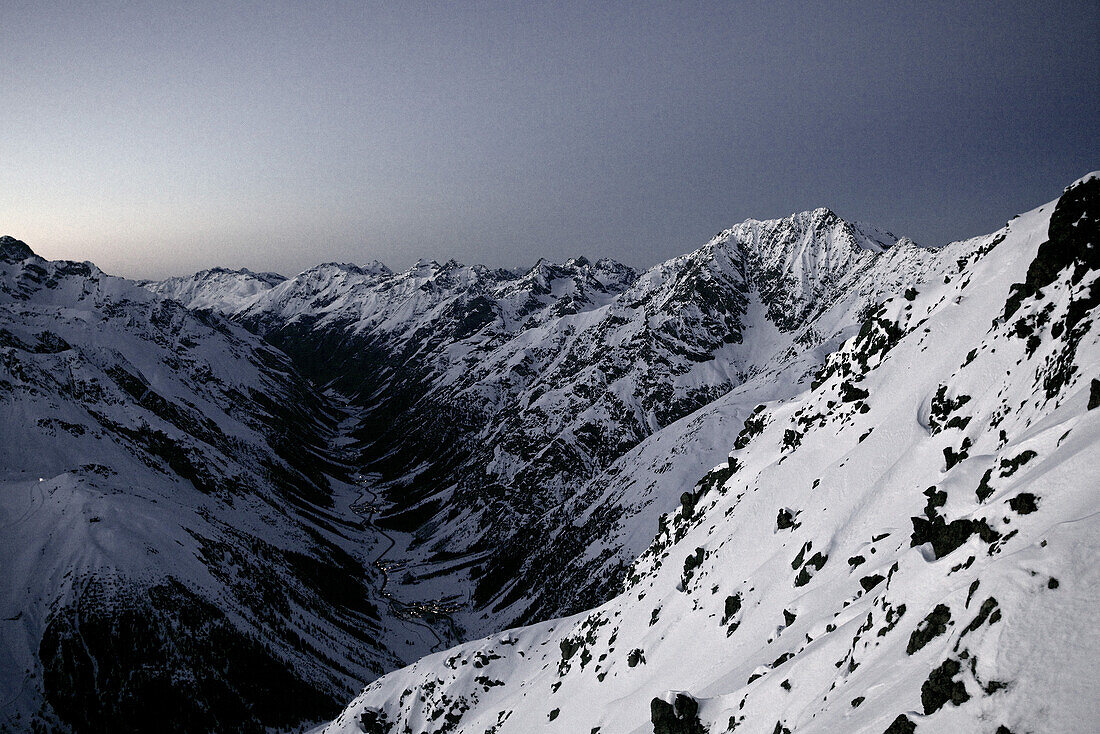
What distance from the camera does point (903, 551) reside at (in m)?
24.1

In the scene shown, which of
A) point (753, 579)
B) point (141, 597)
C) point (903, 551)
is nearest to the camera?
point (903, 551)

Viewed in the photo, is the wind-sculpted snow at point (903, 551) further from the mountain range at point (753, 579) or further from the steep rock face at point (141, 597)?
the steep rock face at point (141, 597)

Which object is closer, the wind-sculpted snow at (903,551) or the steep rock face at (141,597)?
the wind-sculpted snow at (903,551)

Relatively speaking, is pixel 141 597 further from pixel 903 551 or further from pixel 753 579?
pixel 903 551

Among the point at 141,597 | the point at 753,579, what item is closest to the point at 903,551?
the point at 753,579

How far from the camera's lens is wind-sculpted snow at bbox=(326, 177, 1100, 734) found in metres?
13.1

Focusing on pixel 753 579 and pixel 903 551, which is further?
pixel 753 579

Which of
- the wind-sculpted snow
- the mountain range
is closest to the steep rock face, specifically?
the mountain range

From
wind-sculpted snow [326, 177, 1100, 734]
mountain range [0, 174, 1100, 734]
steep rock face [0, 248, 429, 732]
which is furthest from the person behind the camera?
steep rock face [0, 248, 429, 732]

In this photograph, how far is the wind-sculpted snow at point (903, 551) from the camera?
1308cm

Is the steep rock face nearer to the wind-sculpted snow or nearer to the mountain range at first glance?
the mountain range

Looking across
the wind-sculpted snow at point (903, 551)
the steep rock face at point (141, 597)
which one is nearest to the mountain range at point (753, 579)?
the wind-sculpted snow at point (903, 551)

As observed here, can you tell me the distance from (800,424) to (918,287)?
18473 millimetres

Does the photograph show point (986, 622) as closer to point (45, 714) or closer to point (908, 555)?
point (908, 555)
